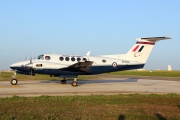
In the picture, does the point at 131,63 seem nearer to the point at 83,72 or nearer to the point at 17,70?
the point at 83,72

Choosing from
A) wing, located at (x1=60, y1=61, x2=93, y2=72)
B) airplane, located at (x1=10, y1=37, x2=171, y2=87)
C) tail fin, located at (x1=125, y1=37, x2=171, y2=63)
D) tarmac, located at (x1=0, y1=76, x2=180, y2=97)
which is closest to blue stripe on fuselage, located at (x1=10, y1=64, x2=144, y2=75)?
airplane, located at (x1=10, y1=37, x2=171, y2=87)

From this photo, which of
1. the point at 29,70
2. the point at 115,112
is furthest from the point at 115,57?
the point at 115,112

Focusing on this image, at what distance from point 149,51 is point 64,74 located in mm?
9720

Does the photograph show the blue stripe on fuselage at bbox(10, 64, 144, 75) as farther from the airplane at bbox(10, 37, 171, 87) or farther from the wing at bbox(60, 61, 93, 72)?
the wing at bbox(60, 61, 93, 72)

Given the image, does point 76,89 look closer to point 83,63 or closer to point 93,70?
point 83,63

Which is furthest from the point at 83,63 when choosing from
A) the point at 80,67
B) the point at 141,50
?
the point at 141,50

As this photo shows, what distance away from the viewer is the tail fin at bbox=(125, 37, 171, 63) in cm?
2908

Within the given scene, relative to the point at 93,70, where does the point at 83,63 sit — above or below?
above

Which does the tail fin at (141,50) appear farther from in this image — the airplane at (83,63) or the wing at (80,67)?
the wing at (80,67)

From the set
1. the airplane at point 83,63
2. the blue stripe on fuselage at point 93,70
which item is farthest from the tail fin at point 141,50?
the blue stripe on fuselage at point 93,70

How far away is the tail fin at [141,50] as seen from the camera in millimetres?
29078

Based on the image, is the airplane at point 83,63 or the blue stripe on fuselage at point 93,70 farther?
the blue stripe on fuselage at point 93,70

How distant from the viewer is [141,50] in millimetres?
29156

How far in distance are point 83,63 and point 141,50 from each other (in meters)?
7.36
